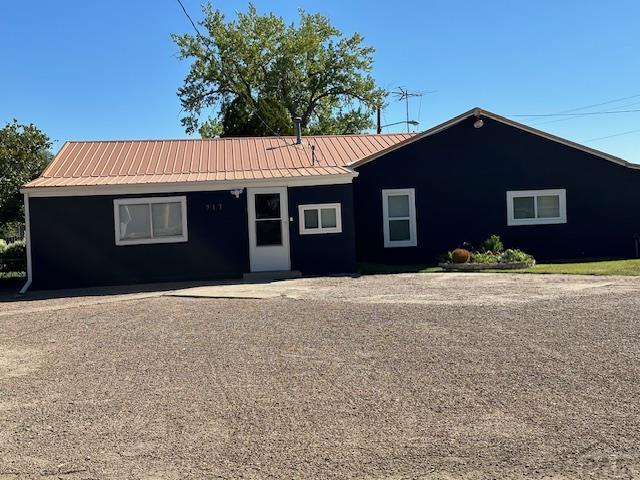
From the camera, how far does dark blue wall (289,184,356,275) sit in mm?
15977

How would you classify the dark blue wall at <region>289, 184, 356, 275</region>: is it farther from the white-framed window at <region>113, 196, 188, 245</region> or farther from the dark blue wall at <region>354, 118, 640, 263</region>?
the white-framed window at <region>113, 196, 188, 245</region>

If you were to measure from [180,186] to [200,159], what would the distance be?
3.15m

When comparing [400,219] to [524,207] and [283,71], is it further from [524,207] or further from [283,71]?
[283,71]

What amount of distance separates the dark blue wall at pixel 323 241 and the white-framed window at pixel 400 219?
2186 mm

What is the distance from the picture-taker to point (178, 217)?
1577 centimetres

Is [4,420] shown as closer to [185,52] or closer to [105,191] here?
[105,191]

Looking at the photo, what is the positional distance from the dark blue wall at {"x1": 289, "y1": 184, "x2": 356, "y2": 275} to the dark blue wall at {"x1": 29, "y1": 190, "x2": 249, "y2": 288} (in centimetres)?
136

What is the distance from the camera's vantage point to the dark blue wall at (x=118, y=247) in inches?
600

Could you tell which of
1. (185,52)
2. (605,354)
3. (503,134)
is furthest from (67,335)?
(185,52)

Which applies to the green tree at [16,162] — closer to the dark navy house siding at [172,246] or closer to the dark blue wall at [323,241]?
the dark navy house siding at [172,246]

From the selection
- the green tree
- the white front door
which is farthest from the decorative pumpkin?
the green tree

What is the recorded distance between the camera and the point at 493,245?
17.2 m

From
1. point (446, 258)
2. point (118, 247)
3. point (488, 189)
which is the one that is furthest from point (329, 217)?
point (118, 247)

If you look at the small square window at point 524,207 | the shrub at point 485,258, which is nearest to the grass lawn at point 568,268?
the shrub at point 485,258
